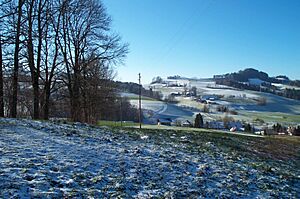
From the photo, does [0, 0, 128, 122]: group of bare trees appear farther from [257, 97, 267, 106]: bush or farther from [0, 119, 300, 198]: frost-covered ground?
[257, 97, 267, 106]: bush

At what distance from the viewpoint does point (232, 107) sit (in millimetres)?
131625

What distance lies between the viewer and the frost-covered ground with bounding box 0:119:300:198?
20.6 feet

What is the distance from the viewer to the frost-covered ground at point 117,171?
20.6 feet

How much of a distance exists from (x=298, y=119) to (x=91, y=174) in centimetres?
11929

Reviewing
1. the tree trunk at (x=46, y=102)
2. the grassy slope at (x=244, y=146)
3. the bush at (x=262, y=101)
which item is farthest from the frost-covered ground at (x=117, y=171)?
the bush at (x=262, y=101)

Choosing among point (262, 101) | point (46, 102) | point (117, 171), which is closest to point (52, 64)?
point (46, 102)

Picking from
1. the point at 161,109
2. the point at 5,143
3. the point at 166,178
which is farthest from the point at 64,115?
the point at 161,109

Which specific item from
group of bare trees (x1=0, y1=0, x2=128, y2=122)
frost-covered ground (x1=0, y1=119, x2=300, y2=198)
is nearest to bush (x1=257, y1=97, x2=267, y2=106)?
group of bare trees (x1=0, y1=0, x2=128, y2=122)

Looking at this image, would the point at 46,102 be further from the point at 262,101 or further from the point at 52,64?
the point at 262,101

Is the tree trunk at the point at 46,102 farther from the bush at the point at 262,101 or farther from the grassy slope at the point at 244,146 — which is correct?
the bush at the point at 262,101

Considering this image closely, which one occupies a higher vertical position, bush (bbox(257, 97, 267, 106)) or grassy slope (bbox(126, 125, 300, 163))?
bush (bbox(257, 97, 267, 106))

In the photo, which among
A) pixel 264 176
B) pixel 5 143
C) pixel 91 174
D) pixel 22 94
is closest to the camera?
pixel 91 174

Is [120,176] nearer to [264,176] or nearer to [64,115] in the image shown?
[264,176]

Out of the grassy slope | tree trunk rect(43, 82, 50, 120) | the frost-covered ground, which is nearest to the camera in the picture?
the frost-covered ground
